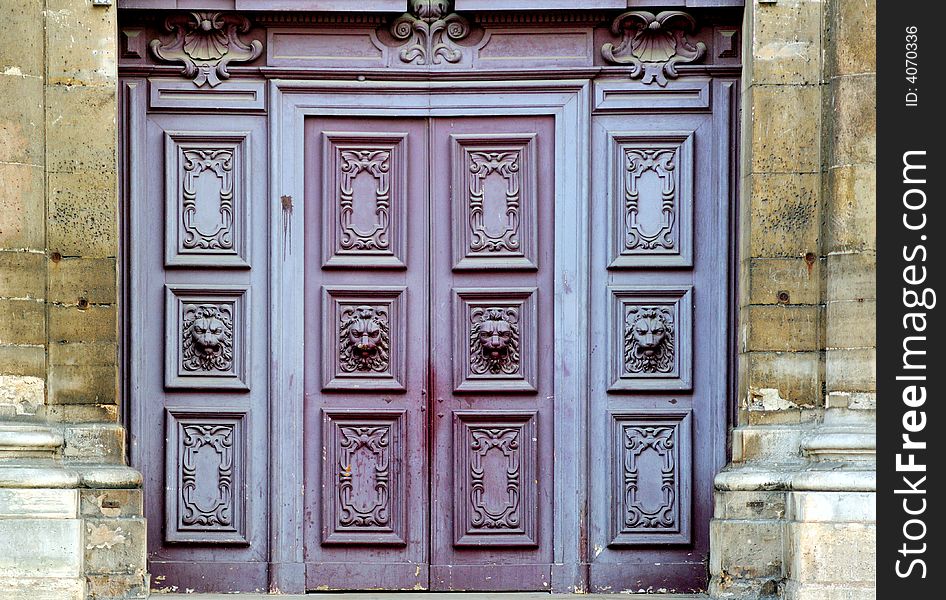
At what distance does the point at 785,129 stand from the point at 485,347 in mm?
1978

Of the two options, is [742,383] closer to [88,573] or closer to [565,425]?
[565,425]

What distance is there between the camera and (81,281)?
27.9 ft

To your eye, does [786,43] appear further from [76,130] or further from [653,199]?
[76,130]

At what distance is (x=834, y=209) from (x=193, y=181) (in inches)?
135

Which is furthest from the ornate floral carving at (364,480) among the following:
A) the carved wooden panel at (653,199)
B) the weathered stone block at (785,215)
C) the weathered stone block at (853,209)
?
the weathered stone block at (853,209)

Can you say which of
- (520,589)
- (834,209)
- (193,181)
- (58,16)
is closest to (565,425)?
(520,589)

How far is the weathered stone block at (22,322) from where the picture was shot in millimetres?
8328

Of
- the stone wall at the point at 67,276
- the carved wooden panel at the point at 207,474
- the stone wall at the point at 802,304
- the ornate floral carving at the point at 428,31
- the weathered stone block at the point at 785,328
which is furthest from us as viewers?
the ornate floral carving at the point at 428,31

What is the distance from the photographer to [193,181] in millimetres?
8891

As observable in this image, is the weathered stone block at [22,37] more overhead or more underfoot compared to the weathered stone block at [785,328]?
more overhead

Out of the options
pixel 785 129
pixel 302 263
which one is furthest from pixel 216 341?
pixel 785 129

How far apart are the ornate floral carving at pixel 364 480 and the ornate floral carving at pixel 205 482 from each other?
0.60 meters

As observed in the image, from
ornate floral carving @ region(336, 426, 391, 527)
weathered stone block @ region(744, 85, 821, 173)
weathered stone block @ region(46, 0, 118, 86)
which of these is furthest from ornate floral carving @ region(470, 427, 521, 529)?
weathered stone block @ region(46, 0, 118, 86)

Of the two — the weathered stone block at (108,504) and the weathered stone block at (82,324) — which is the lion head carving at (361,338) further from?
the weathered stone block at (108,504)
